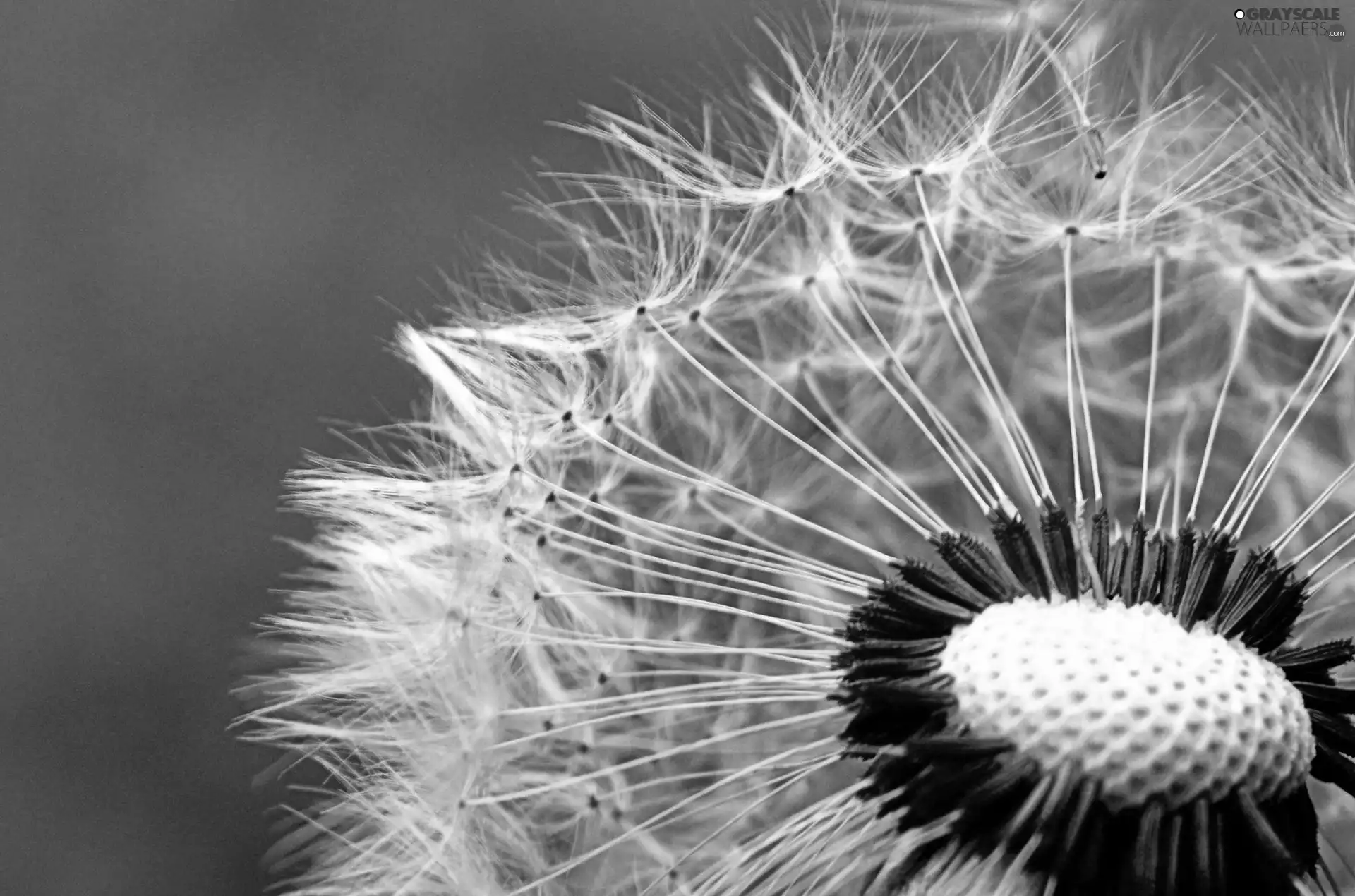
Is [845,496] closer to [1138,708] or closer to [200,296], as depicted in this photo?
[1138,708]

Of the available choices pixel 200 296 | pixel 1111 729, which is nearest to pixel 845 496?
pixel 1111 729

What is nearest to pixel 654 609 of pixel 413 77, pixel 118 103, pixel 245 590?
pixel 245 590

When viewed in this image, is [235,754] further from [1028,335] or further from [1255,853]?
[1255,853]

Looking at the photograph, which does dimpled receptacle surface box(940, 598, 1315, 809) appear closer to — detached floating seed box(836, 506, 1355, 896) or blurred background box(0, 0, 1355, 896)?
detached floating seed box(836, 506, 1355, 896)

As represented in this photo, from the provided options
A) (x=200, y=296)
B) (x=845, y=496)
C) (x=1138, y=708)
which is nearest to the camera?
(x=1138, y=708)

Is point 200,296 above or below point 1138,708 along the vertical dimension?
above

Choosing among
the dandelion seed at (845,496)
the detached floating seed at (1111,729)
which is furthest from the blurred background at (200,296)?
the detached floating seed at (1111,729)

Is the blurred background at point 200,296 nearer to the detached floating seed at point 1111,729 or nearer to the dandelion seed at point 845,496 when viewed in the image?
the dandelion seed at point 845,496
